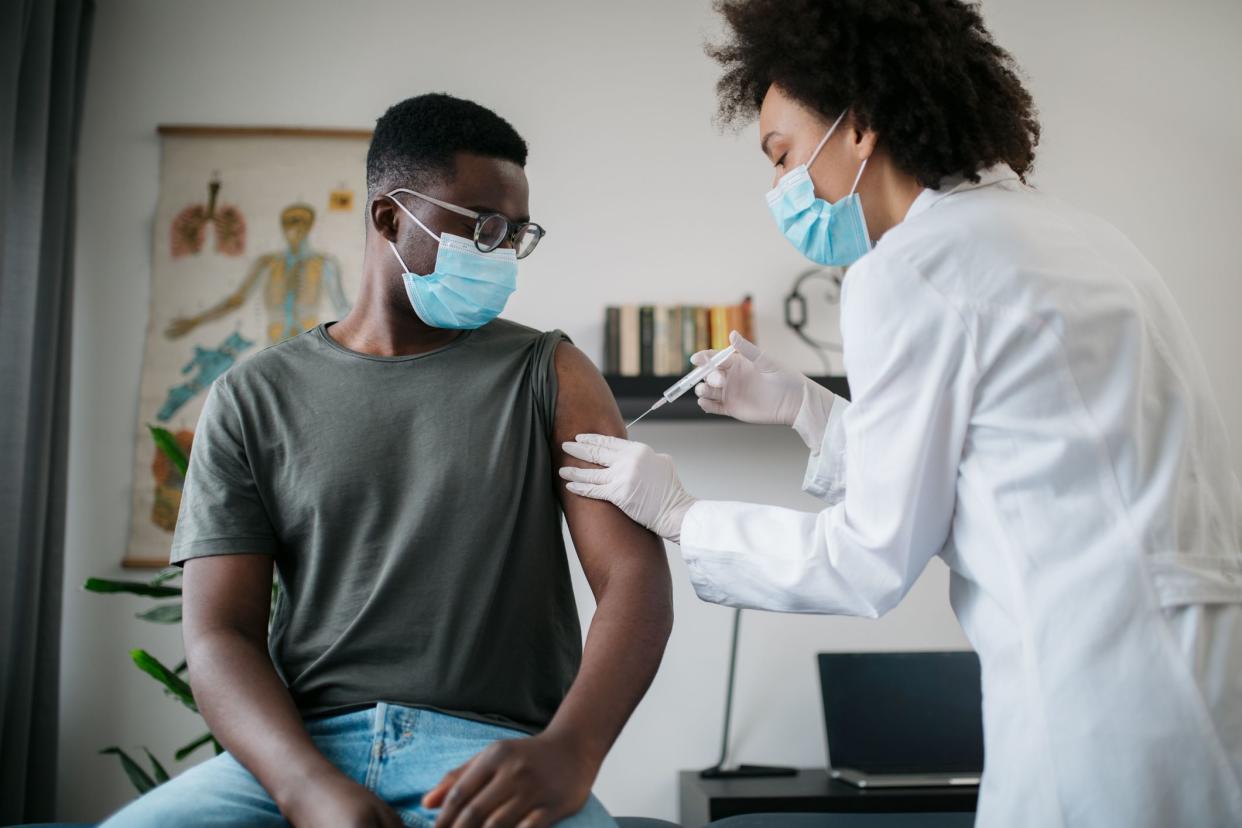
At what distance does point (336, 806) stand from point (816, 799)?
1849 millimetres

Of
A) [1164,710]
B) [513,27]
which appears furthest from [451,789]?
[513,27]

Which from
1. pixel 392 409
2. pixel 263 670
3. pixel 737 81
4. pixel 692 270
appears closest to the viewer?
pixel 263 670

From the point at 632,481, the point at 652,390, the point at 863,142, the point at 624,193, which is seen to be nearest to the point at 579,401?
the point at 632,481

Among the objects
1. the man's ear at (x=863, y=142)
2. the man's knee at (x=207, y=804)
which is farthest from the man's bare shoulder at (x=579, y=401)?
the man's knee at (x=207, y=804)

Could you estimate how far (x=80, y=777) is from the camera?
295 centimetres

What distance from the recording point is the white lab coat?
1.05 metres

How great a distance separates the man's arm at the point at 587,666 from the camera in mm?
1038

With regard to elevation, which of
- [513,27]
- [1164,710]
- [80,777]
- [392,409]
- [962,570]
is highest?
[513,27]

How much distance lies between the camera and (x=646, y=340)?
3.11 m

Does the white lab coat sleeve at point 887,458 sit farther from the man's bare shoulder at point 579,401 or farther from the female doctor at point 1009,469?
the man's bare shoulder at point 579,401

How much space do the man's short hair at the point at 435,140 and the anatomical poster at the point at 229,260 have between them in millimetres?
1639

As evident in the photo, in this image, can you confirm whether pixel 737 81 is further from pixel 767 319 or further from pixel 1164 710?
pixel 767 319

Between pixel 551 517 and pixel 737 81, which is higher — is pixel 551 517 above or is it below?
below

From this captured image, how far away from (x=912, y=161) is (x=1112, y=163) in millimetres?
2485
